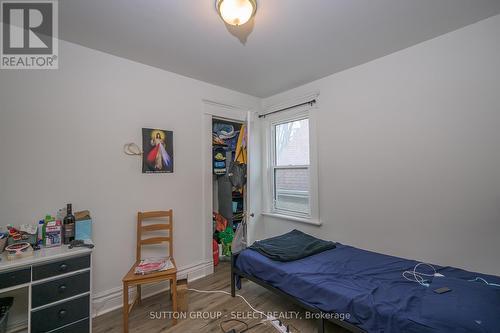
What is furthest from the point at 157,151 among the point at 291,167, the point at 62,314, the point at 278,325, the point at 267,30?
the point at 278,325

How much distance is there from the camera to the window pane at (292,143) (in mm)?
3156

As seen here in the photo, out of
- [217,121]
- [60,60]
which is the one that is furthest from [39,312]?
[217,121]

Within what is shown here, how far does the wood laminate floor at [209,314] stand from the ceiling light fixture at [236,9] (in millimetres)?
2481

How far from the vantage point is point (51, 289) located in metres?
1.53

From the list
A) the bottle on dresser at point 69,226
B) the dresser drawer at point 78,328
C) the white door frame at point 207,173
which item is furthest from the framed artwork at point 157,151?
the dresser drawer at point 78,328

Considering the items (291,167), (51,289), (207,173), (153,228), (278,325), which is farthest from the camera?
(291,167)

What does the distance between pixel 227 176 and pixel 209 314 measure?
1.86 m

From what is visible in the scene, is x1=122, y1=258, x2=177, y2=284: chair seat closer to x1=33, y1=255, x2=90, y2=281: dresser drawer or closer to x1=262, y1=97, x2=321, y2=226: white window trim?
x1=33, y1=255, x2=90, y2=281: dresser drawer

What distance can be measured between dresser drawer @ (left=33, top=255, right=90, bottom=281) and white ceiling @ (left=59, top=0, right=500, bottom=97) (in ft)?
6.26

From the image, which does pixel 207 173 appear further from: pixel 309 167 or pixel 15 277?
pixel 15 277

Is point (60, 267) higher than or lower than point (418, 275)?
higher

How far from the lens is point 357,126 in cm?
256

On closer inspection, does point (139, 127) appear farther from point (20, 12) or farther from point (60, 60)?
point (20, 12)

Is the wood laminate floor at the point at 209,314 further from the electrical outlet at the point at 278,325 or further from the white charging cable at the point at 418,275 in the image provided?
the white charging cable at the point at 418,275
